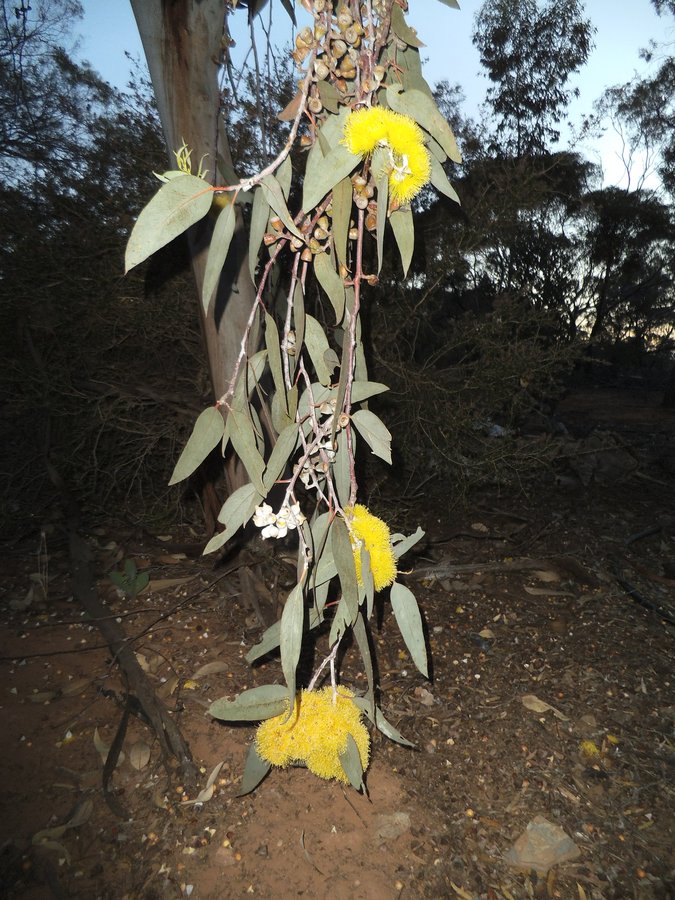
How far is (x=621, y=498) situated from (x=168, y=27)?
8.64 ft

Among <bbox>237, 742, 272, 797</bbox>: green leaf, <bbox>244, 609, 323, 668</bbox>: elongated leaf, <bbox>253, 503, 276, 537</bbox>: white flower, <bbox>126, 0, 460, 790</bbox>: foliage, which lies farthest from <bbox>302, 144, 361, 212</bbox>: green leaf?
<bbox>237, 742, 272, 797</bbox>: green leaf

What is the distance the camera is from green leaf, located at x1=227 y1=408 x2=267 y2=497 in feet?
2.16

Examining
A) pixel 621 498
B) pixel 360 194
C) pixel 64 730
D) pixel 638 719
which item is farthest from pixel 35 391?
pixel 621 498

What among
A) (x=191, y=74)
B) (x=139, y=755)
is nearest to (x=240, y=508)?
(x=139, y=755)

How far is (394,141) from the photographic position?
55 cm

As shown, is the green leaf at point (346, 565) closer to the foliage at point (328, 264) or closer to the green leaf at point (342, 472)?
the foliage at point (328, 264)

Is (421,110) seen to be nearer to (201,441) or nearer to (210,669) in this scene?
(201,441)

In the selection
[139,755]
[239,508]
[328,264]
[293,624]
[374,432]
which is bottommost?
[139,755]

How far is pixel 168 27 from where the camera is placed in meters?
1.26

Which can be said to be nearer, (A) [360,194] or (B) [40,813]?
(A) [360,194]

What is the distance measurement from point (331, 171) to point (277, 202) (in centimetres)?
7

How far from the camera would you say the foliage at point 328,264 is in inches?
21.7

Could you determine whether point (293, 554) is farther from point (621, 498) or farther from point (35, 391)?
point (621, 498)

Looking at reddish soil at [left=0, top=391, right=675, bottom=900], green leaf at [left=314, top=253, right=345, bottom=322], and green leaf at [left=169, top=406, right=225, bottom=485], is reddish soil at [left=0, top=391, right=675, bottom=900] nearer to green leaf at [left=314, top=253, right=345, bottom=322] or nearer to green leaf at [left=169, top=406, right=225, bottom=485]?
green leaf at [left=169, top=406, right=225, bottom=485]
